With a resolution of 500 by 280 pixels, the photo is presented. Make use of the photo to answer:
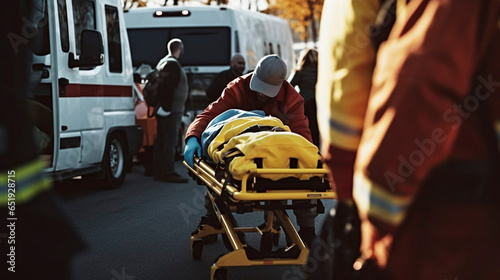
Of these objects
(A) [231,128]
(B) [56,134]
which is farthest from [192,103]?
(A) [231,128]

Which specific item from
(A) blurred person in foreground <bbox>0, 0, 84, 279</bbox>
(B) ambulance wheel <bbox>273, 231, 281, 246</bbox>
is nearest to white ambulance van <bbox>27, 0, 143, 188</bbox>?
(B) ambulance wheel <bbox>273, 231, 281, 246</bbox>

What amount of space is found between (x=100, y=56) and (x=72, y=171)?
4.58 feet

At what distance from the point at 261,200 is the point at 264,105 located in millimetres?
1826

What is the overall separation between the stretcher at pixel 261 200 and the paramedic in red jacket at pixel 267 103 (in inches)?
8.9

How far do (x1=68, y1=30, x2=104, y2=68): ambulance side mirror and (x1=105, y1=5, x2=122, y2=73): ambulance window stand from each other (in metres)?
1.58

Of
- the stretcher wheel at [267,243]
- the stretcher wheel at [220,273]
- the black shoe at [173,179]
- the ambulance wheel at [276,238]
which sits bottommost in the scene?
the black shoe at [173,179]

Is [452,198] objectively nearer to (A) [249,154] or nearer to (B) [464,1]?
(B) [464,1]

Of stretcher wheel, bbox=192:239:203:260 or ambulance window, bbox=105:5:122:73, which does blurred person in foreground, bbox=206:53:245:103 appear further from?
stretcher wheel, bbox=192:239:203:260

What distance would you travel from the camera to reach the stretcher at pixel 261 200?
4.71 meters

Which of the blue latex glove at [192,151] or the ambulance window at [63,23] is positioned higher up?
the ambulance window at [63,23]

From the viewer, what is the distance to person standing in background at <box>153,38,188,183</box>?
11797 millimetres

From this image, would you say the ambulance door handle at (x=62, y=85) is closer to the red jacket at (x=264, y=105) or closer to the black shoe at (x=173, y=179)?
the red jacket at (x=264, y=105)

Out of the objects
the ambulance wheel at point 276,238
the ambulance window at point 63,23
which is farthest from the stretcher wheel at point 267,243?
the ambulance window at point 63,23

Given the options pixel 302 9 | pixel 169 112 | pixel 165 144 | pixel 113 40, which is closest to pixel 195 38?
pixel 169 112
